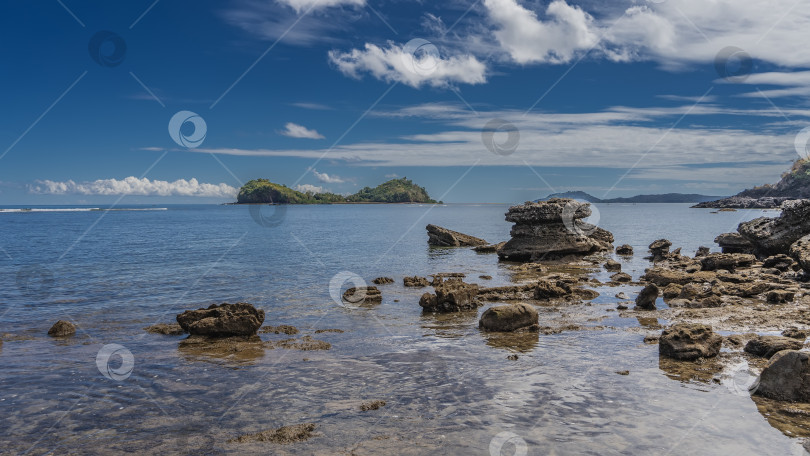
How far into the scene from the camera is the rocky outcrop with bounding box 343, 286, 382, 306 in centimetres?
2319

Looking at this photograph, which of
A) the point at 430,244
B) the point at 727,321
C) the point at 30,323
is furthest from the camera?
the point at 430,244

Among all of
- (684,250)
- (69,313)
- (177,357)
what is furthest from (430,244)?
(177,357)

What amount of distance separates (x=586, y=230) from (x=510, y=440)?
123 ft

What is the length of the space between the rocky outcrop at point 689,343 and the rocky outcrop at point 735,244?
25671mm

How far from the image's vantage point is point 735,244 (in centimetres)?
3509

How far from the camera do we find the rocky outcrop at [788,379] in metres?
9.89

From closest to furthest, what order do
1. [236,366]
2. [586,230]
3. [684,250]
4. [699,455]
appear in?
1. [699,455]
2. [236,366]
3. [586,230]
4. [684,250]

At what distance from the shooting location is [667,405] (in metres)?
10.1

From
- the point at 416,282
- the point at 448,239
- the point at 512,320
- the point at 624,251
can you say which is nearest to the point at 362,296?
the point at 416,282

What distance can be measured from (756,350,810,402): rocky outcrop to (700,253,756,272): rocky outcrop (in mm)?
20463

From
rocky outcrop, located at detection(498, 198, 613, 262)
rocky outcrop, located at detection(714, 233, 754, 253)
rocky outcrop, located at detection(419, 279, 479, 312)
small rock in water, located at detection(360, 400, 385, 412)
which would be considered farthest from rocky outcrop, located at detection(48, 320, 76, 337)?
rocky outcrop, located at detection(714, 233, 754, 253)

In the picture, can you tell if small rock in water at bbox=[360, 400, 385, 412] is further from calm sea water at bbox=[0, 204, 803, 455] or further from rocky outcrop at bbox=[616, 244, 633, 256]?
rocky outcrop at bbox=[616, 244, 633, 256]

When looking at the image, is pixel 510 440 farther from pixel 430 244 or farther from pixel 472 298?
pixel 430 244

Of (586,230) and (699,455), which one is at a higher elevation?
(586,230)
